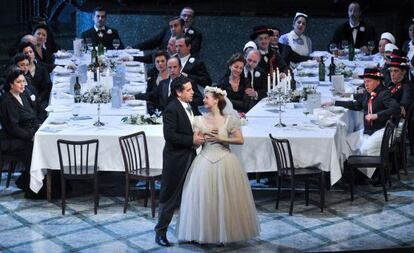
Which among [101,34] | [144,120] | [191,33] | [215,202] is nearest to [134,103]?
[144,120]

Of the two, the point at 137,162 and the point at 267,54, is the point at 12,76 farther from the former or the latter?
the point at 267,54

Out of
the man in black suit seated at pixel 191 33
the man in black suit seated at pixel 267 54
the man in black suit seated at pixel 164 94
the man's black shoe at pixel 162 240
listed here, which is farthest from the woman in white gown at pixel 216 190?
the man in black suit seated at pixel 191 33

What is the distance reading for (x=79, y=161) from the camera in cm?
1045

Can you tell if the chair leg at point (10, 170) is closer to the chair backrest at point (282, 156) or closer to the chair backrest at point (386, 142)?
the chair backrest at point (282, 156)

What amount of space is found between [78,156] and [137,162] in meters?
0.53

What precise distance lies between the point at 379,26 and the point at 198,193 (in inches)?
330

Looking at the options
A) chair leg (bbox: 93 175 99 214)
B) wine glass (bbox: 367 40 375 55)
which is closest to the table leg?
chair leg (bbox: 93 175 99 214)

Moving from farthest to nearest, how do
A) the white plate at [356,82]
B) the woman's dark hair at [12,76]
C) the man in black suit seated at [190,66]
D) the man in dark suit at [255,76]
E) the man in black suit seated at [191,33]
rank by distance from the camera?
the man in black suit seated at [191,33] < the white plate at [356,82] < the man in black suit seated at [190,66] < the man in dark suit at [255,76] < the woman's dark hair at [12,76]

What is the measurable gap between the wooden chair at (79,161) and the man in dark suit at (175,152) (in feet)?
3.59

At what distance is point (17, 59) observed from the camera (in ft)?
39.1

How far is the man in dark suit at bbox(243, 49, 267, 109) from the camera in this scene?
12.4 meters

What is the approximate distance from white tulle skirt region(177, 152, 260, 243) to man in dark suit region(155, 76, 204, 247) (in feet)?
0.31

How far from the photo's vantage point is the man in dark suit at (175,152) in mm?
9242

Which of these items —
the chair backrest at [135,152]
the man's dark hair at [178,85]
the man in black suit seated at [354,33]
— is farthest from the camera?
the man in black suit seated at [354,33]
